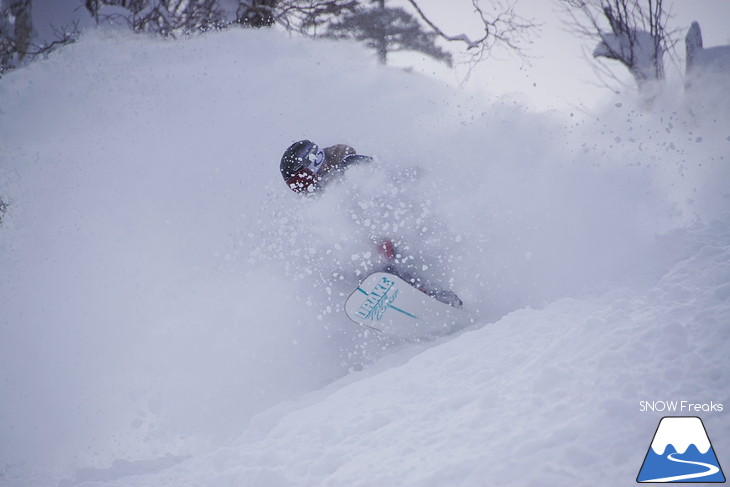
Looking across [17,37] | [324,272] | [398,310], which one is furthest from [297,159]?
[17,37]

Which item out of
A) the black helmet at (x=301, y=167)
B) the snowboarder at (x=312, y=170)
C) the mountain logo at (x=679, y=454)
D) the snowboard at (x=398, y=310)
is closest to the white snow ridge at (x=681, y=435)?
the mountain logo at (x=679, y=454)

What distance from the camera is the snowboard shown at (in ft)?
12.3

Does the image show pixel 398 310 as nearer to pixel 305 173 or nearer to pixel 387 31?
pixel 305 173

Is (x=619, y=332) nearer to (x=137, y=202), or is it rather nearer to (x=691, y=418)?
(x=691, y=418)

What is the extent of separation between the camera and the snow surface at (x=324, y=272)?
5.97ft

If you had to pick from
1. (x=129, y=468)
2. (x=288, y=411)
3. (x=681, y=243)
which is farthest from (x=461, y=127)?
(x=129, y=468)

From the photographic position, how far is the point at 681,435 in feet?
4.42

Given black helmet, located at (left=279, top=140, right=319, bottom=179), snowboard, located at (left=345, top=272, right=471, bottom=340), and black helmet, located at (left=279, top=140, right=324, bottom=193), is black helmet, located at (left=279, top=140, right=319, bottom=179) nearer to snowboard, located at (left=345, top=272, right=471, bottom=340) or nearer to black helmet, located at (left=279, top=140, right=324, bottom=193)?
black helmet, located at (left=279, top=140, right=324, bottom=193)

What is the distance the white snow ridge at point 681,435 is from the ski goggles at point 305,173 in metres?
3.44

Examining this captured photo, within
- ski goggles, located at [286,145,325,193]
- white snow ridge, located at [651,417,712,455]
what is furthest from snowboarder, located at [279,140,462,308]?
white snow ridge, located at [651,417,712,455]

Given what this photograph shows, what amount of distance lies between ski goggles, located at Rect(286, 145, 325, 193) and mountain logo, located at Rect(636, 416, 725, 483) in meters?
3.43

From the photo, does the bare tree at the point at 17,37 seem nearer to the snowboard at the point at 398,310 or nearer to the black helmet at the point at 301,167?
the black helmet at the point at 301,167

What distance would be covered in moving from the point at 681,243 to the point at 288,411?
2995 mm

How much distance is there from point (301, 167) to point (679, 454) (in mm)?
3574
